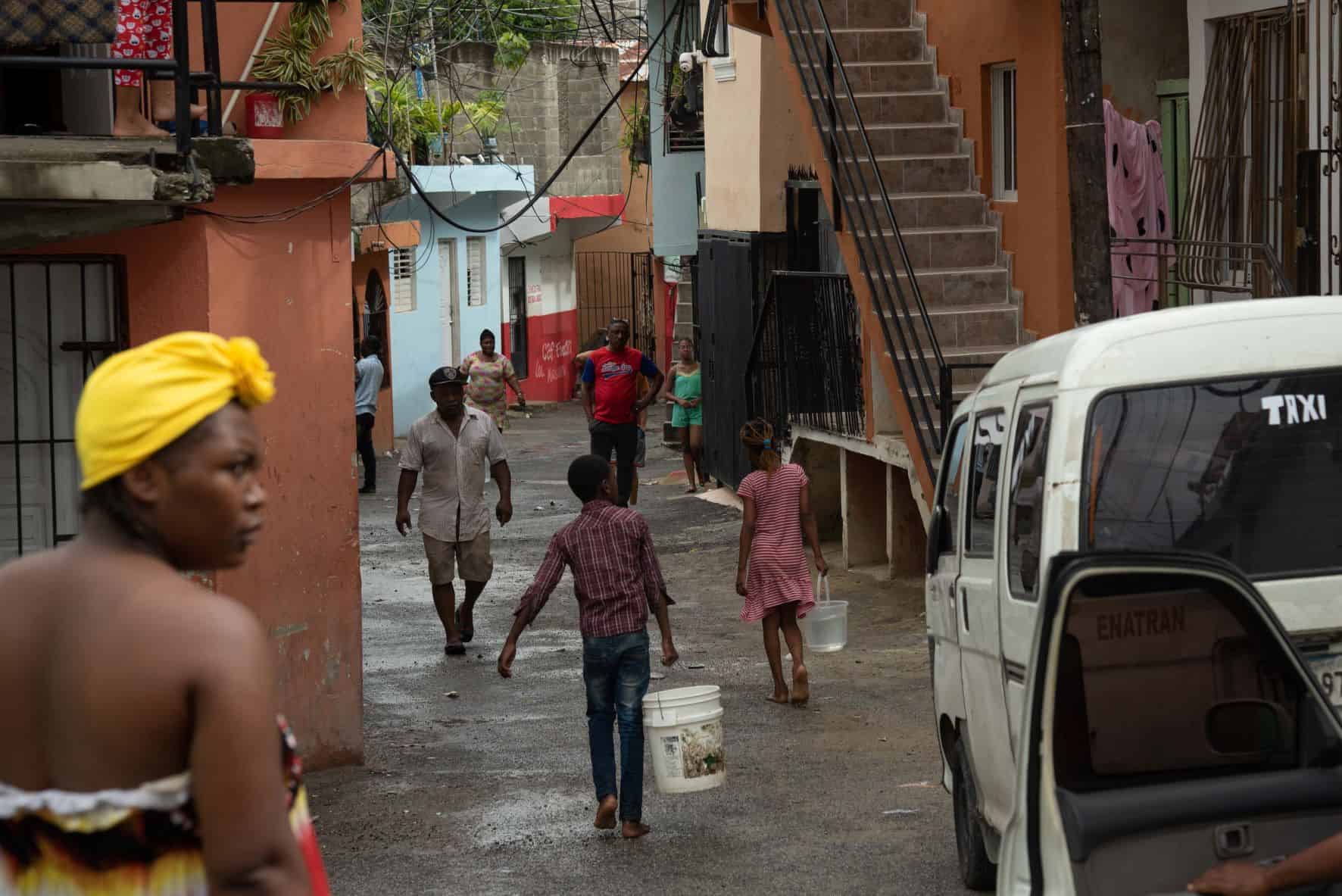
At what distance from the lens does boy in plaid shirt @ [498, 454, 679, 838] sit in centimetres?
738

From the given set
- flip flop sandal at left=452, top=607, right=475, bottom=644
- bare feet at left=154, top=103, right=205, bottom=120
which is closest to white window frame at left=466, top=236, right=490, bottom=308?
flip flop sandal at left=452, top=607, right=475, bottom=644

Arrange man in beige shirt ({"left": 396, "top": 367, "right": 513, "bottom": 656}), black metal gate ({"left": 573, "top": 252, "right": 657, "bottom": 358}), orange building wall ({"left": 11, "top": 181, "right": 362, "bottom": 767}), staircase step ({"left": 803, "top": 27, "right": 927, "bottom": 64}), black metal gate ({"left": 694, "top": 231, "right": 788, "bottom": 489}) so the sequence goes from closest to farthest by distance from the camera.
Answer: orange building wall ({"left": 11, "top": 181, "right": 362, "bottom": 767}) → man in beige shirt ({"left": 396, "top": 367, "right": 513, "bottom": 656}) → staircase step ({"left": 803, "top": 27, "right": 927, "bottom": 64}) → black metal gate ({"left": 694, "top": 231, "right": 788, "bottom": 489}) → black metal gate ({"left": 573, "top": 252, "right": 657, "bottom": 358})

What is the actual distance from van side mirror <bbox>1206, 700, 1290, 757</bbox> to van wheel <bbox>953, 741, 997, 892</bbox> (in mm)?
2093

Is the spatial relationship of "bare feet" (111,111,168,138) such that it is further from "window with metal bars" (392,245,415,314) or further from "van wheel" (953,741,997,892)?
"window with metal bars" (392,245,415,314)

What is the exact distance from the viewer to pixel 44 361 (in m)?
8.09

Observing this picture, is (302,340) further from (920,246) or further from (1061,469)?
(920,246)

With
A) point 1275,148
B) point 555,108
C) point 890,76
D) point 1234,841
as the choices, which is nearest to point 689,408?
point 890,76

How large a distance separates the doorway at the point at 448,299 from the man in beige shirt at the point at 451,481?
19.2 metres

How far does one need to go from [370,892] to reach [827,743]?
2.98 m

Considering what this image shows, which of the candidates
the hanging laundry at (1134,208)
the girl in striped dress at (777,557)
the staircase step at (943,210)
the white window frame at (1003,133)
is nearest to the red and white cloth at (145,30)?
the girl in striped dress at (777,557)

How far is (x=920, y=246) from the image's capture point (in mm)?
13805

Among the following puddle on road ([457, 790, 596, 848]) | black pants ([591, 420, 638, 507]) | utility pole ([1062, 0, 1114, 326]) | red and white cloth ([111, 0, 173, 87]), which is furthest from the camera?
black pants ([591, 420, 638, 507])

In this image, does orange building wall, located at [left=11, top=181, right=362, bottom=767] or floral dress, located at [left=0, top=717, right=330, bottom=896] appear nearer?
floral dress, located at [left=0, top=717, right=330, bottom=896]

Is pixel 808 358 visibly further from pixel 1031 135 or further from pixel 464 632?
pixel 464 632
